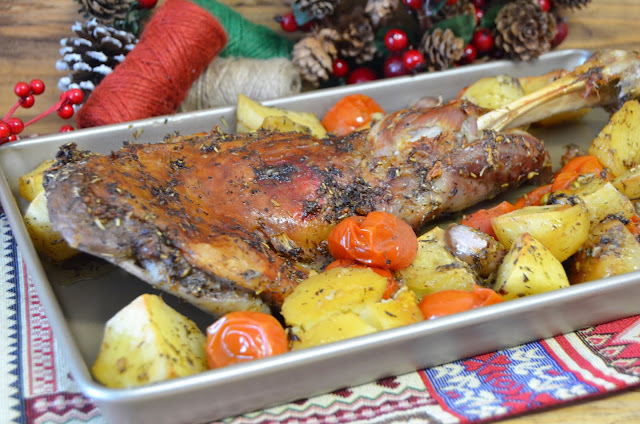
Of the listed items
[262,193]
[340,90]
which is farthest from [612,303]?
[340,90]

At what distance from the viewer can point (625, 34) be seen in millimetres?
3797

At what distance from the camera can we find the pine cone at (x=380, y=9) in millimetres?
2893

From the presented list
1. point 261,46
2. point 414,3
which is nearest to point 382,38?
point 414,3

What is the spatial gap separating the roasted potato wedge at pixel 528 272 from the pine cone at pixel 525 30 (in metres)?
1.43

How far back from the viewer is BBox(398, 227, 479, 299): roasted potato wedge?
1.80 meters

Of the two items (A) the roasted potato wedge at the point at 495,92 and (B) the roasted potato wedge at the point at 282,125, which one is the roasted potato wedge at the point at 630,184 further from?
(B) the roasted potato wedge at the point at 282,125

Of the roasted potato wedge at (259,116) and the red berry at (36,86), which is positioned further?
the roasted potato wedge at (259,116)

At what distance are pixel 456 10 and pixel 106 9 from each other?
157 centimetres

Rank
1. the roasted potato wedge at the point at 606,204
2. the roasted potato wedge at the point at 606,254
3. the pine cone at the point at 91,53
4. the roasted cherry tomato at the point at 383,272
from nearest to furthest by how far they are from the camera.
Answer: the roasted cherry tomato at the point at 383,272
the roasted potato wedge at the point at 606,254
the roasted potato wedge at the point at 606,204
the pine cone at the point at 91,53

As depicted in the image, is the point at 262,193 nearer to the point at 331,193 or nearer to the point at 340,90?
the point at 331,193

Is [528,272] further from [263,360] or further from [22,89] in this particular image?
[22,89]

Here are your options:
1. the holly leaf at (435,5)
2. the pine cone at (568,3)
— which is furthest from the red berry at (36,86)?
the pine cone at (568,3)

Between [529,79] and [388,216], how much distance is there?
125 cm

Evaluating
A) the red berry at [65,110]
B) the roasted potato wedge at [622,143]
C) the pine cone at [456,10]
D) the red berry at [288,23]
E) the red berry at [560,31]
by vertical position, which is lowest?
the red berry at [65,110]
